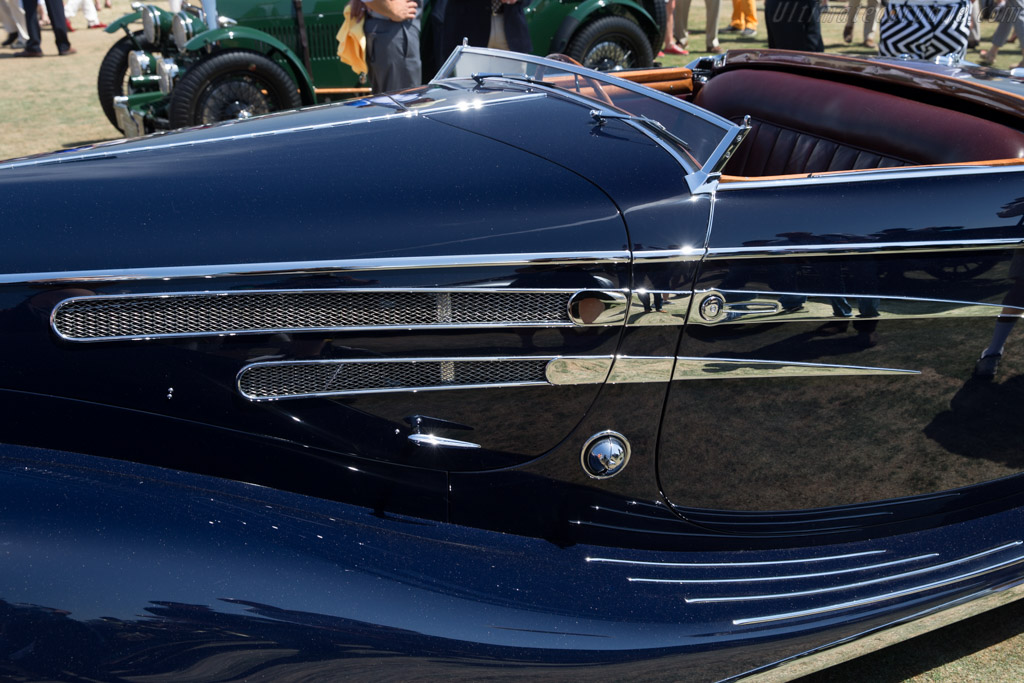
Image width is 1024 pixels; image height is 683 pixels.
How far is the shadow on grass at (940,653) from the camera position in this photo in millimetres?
1990

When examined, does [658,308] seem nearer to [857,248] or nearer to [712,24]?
[857,248]

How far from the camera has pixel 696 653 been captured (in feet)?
5.30

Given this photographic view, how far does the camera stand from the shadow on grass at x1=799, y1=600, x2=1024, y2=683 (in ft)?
6.53

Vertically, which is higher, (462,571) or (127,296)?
(127,296)

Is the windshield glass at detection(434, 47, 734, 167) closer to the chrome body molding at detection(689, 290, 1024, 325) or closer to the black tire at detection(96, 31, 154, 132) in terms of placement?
the chrome body molding at detection(689, 290, 1024, 325)

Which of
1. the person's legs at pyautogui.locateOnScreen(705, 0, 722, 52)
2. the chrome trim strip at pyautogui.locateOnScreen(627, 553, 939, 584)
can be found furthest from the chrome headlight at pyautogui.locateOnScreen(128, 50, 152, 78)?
the person's legs at pyautogui.locateOnScreen(705, 0, 722, 52)

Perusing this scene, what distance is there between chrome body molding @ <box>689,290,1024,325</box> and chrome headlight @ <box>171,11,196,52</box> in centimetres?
538

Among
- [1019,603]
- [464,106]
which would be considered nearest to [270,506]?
[464,106]

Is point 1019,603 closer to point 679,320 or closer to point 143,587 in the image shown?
point 679,320

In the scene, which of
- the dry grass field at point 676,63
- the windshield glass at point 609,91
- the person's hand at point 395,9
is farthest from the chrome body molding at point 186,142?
the person's hand at point 395,9

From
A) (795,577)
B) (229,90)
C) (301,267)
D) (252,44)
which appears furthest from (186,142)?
(252,44)

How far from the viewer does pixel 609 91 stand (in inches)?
85.5

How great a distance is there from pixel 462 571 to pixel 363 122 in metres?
1.08

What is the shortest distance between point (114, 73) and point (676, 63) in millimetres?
5533
